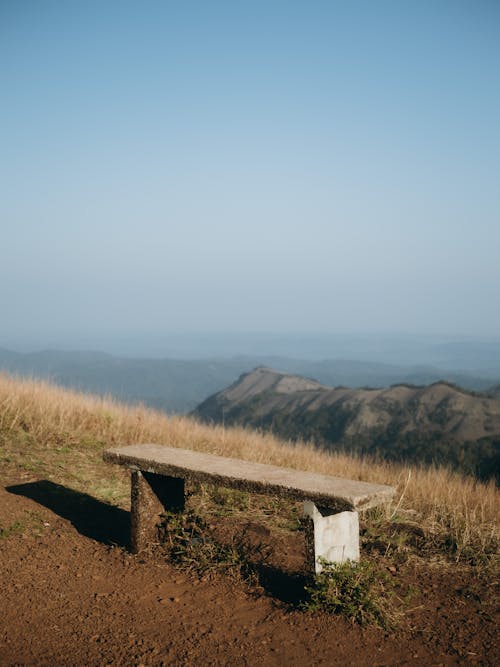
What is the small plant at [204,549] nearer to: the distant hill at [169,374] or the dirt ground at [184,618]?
the dirt ground at [184,618]

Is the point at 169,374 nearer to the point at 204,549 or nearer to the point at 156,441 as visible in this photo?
the point at 156,441

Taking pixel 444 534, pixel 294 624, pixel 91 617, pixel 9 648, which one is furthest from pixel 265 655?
pixel 444 534

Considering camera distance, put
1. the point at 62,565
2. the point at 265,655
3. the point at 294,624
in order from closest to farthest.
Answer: the point at 265,655
the point at 294,624
the point at 62,565

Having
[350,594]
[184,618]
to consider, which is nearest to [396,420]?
[350,594]

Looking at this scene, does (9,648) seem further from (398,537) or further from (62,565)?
(398,537)

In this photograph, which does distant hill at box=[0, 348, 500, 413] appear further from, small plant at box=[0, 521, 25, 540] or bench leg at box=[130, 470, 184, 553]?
bench leg at box=[130, 470, 184, 553]

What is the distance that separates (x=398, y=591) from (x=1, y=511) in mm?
3204

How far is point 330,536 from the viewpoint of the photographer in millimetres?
3779

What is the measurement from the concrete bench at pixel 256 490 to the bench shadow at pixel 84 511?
0.44 m

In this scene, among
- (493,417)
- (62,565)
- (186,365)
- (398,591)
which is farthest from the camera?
(186,365)

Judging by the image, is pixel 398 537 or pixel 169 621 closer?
pixel 169 621

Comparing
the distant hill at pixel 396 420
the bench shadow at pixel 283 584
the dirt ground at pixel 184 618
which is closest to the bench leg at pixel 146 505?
the dirt ground at pixel 184 618

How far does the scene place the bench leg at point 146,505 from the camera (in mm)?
4559

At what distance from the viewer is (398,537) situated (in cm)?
495
